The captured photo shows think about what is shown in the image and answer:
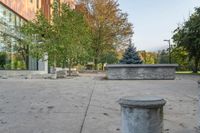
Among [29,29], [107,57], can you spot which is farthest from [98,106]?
[107,57]

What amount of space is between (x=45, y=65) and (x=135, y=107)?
132 ft

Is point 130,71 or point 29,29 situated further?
point 29,29

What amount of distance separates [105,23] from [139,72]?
27628mm

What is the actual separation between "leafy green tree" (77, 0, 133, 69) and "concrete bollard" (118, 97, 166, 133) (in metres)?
46.0

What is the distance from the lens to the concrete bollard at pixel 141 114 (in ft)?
14.5

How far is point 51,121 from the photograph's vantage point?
772 centimetres

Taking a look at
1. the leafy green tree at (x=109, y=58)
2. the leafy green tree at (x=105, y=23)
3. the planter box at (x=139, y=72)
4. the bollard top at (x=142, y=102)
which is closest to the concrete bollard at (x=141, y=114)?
the bollard top at (x=142, y=102)

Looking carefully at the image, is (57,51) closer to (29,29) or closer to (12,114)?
(29,29)

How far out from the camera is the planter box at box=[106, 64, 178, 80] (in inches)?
966

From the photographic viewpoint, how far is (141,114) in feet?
14.5

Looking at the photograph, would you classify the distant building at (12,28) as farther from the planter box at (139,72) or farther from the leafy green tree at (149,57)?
the leafy green tree at (149,57)

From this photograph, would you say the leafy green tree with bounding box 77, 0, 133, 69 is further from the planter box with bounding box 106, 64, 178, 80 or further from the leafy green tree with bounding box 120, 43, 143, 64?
the planter box with bounding box 106, 64, 178, 80

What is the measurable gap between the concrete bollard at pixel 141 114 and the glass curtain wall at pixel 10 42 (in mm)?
25578

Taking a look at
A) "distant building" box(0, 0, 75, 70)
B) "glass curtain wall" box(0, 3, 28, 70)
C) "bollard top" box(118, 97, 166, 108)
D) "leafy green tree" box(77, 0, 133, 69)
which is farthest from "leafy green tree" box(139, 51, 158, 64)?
"bollard top" box(118, 97, 166, 108)
